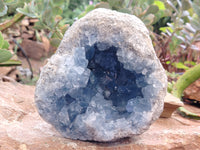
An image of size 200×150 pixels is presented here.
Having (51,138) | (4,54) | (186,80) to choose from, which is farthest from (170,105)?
(4,54)

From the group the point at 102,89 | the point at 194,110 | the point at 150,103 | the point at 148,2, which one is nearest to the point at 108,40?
the point at 102,89

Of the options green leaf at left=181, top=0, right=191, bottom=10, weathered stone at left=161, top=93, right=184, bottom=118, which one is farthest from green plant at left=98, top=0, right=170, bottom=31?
weathered stone at left=161, top=93, right=184, bottom=118

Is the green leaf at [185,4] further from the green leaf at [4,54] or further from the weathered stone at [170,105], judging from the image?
the green leaf at [4,54]

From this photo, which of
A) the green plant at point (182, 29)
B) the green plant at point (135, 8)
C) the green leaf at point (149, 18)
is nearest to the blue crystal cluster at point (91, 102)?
the green plant at point (135, 8)

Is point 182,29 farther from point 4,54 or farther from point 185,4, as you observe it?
point 4,54

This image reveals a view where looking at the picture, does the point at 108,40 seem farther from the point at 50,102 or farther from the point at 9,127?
the point at 9,127

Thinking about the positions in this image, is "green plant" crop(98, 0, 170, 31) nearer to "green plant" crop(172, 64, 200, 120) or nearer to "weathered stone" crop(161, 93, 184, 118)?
"green plant" crop(172, 64, 200, 120)

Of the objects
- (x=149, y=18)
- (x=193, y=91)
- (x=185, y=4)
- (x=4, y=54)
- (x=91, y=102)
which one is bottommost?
(x=193, y=91)

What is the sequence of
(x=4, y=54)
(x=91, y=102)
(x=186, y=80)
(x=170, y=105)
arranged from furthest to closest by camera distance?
(x=186, y=80)
(x=4, y=54)
(x=170, y=105)
(x=91, y=102)
